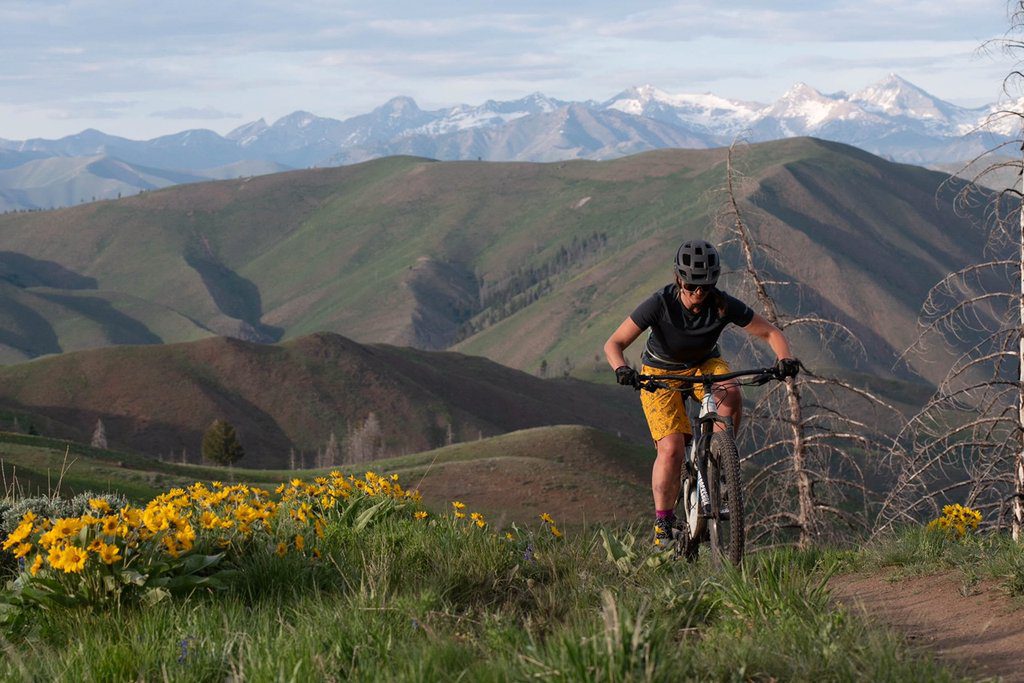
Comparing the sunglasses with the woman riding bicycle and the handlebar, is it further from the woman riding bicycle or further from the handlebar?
the handlebar

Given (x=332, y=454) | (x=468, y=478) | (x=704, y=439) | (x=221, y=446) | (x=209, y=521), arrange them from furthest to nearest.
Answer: (x=332, y=454) < (x=221, y=446) < (x=468, y=478) < (x=704, y=439) < (x=209, y=521)

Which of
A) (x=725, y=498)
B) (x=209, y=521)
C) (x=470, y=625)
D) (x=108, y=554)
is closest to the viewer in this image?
(x=470, y=625)

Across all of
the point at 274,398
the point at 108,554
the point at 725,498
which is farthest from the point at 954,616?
the point at 274,398

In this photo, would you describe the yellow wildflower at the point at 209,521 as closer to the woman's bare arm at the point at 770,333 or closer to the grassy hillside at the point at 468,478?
the woman's bare arm at the point at 770,333

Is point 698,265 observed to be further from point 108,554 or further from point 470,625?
point 108,554

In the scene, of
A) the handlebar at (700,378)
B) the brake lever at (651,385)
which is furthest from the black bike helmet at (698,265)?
the brake lever at (651,385)

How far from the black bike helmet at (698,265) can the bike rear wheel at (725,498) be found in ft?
4.10

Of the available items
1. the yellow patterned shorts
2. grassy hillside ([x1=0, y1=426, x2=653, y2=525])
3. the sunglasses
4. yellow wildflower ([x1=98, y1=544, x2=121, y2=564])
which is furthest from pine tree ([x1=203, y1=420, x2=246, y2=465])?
yellow wildflower ([x1=98, y1=544, x2=121, y2=564])

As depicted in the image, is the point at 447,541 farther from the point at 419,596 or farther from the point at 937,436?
the point at 937,436

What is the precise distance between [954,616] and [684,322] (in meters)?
3.12

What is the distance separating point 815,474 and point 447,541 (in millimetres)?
15670

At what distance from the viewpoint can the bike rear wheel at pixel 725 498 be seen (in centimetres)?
784

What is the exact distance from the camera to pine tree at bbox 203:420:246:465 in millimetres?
117625

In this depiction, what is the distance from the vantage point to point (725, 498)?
8.22 meters
